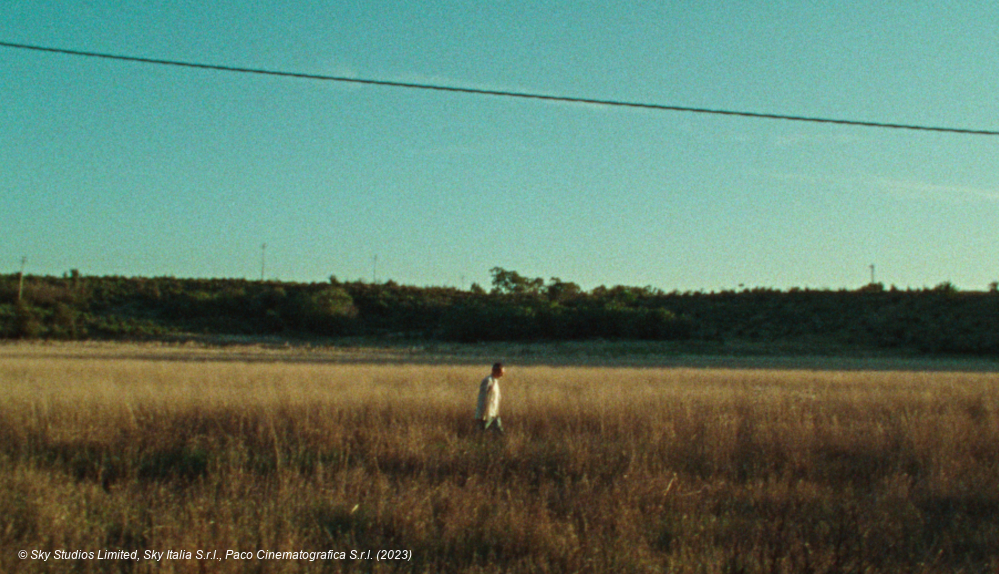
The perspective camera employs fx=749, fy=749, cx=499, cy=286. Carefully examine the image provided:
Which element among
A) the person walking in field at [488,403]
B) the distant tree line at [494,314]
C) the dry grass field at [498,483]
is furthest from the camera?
the distant tree line at [494,314]

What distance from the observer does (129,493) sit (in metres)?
7.67

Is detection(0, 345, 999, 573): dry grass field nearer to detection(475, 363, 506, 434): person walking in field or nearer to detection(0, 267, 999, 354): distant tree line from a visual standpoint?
detection(475, 363, 506, 434): person walking in field

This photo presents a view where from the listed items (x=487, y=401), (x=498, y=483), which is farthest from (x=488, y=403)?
(x=498, y=483)

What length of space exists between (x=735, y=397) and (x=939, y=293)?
178 ft

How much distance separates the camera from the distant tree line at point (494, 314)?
174ft

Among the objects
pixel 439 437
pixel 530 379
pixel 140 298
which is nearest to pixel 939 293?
pixel 530 379

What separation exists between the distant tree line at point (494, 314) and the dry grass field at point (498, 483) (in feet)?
130

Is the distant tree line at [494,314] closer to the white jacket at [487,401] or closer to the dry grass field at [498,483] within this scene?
the dry grass field at [498,483]

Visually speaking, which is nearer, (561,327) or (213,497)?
(213,497)

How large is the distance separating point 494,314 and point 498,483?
4700cm

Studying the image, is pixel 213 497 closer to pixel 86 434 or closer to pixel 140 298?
pixel 86 434

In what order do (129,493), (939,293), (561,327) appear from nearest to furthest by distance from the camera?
(129,493) < (561,327) < (939,293)

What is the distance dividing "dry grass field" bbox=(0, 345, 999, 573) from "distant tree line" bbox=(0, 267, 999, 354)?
39.6 m

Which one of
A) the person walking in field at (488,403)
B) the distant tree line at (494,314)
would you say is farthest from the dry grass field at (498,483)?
the distant tree line at (494,314)
